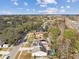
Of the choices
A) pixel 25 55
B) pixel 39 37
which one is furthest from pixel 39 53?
pixel 39 37

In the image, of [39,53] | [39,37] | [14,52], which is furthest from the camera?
[39,37]

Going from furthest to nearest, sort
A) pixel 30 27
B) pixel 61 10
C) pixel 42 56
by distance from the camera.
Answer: pixel 30 27
pixel 61 10
pixel 42 56

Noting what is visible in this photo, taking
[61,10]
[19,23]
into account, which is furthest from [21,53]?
[61,10]

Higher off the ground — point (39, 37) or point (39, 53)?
point (39, 37)

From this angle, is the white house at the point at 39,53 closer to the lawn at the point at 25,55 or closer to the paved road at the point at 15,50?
the lawn at the point at 25,55

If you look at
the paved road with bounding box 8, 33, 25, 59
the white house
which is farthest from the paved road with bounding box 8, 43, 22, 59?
the white house

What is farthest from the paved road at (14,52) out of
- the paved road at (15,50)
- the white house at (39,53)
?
the white house at (39,53)

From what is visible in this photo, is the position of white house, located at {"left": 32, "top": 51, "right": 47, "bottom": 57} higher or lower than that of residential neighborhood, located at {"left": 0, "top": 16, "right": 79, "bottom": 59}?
lower

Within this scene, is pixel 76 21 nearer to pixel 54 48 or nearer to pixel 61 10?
pixel 61 10

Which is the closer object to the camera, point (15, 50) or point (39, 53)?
point (39, 53)

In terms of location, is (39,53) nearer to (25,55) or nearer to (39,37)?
(25,55)

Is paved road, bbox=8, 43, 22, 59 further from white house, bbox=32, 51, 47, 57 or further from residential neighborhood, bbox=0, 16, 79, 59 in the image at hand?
white house, bbox=32, 51, 47, 57
